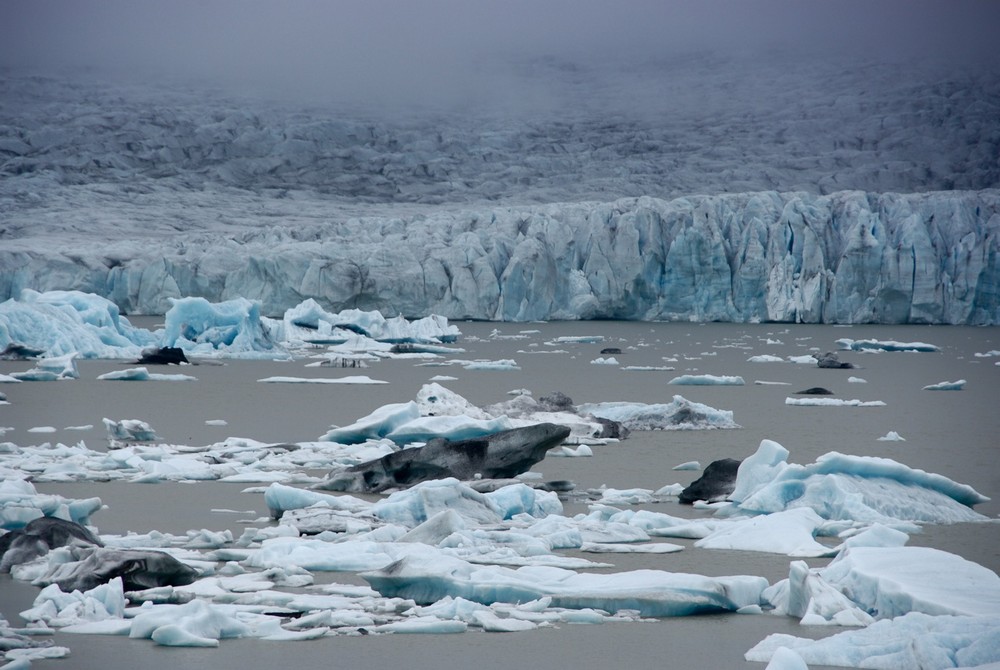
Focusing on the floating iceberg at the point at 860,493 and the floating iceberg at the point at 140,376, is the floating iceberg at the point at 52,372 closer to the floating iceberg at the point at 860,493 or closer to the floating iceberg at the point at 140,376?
the floating iceberg at the point at 140,376

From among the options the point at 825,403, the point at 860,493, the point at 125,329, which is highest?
the point at 860,493

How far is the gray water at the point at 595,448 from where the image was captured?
309cm

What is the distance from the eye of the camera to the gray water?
10.1ft

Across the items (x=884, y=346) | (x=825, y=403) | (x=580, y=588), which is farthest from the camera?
(x=884, y=346)

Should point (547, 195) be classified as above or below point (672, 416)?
below

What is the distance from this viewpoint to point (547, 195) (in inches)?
1793

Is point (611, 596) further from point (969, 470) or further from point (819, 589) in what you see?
Answer: point (969, 470)

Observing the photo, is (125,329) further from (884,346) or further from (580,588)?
(580,588)

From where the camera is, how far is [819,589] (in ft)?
11.2

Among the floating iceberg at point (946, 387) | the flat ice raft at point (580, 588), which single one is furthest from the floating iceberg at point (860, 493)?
the floating iceberg at point (946, 387)

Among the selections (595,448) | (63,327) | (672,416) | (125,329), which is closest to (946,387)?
(672,416)

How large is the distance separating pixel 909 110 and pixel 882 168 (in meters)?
9.35

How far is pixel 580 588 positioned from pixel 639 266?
943 inches

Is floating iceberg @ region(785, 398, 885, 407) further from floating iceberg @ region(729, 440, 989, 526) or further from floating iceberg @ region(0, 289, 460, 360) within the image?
floating iceberg @ region(0, 289, 460, 360)
